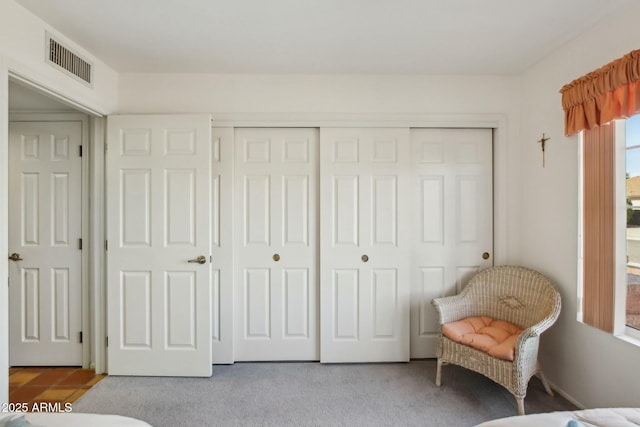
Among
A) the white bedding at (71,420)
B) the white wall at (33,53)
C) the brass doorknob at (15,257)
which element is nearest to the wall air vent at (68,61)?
the white wall at (33,53)

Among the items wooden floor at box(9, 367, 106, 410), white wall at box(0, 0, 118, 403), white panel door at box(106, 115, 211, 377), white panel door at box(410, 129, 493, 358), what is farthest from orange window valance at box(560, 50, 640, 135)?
wooden floor at box(9, 367, 106, 410)

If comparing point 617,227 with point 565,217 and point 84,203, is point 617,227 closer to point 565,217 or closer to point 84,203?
point 565,217

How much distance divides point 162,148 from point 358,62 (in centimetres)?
166

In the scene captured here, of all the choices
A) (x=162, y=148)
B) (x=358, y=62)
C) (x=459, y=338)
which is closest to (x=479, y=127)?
(x=358, y=62)

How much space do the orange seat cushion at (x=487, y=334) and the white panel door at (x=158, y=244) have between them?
6.11 ft

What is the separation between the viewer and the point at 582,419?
3.54ft

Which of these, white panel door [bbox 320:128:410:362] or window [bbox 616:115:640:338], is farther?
white panel door [bbox 320:128:410:362]

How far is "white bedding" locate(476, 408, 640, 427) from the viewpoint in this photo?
1.02 meters

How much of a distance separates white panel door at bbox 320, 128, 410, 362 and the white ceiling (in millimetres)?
625

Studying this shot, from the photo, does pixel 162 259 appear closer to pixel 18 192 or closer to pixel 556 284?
pixel 18 192

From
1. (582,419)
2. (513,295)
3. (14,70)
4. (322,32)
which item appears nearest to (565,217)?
(513,295)

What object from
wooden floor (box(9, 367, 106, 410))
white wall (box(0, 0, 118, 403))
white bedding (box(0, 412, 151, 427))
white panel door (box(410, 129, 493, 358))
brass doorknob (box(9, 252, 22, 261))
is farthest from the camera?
white panel door (box(410, 129, 493, 358))

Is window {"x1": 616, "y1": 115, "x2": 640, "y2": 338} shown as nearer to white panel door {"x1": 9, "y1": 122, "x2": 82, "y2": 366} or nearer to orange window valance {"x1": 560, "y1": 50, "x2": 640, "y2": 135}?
orange window valance {"x1": 560, "y1": 50, "x2": 640, "y2": 135}

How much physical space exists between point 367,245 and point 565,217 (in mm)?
1422
